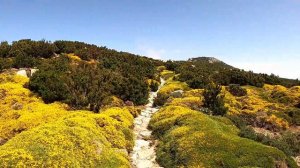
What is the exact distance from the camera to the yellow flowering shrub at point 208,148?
1830 centimetres

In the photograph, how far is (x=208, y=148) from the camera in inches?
760

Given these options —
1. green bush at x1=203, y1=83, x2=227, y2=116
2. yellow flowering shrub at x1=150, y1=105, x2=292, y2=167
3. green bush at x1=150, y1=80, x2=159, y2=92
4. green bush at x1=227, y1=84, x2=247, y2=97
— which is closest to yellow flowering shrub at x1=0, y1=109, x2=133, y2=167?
yellow flowering shrub at x1=150, y1=105, x2=292, y2=167

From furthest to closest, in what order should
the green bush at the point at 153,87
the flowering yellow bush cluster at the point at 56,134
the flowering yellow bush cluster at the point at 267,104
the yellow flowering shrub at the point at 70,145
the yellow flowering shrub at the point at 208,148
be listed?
the green bush at the point at 153,87, the flowering yellow bush cluster at the point at 267,104, the yellow flowering shrub at the point at 208,148, the flowering yellow bush cluster at the point at 56,134, the yellow flowering shrub at the point at 70,145

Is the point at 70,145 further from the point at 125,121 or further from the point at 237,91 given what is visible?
the point at 237,91

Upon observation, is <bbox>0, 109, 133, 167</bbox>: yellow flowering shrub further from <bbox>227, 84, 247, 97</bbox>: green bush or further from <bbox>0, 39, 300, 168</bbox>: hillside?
<bbox>227, 84, 247, 97</bbox>: green bush

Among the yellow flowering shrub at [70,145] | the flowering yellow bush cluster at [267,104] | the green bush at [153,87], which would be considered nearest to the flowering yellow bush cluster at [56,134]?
the yellow flowering shrub at [70,145]

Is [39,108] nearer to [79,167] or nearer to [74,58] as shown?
[79,167]

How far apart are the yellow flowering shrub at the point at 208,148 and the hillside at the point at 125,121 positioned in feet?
0.18

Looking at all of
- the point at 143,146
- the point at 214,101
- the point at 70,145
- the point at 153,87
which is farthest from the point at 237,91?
the point at 70,145

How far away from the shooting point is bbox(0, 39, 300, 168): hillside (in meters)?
16.8

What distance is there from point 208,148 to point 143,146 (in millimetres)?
4582

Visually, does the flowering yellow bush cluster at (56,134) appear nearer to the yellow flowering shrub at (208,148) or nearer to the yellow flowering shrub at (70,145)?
the yellow flowering shrub at (70,145)

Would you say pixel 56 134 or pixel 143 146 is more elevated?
pixel 56 134

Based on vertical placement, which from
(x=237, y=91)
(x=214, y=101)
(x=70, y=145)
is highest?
(x=237, y=91)
